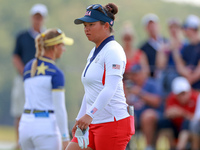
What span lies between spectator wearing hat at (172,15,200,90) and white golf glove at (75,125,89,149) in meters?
5.64

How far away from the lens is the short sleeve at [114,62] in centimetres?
450

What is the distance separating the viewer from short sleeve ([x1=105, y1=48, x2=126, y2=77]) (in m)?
4.50

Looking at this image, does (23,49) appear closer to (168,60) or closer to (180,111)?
(168,60)

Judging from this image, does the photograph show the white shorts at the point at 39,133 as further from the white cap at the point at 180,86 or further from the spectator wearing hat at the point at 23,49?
the white cap at the point at 180,86

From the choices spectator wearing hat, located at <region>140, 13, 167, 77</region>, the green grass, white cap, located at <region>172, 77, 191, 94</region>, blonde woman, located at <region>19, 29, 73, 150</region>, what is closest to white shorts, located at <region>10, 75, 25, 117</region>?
the green grass

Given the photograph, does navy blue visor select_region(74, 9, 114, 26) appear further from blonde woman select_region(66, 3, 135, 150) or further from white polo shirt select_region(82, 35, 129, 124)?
white polo shirt select_region(82, 35, 129, 124)

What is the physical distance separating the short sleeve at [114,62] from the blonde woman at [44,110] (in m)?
1.15

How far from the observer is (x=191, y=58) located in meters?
9.99

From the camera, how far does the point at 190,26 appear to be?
995 centimetres

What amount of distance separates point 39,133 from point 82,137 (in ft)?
3.88

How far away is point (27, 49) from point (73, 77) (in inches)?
77.6

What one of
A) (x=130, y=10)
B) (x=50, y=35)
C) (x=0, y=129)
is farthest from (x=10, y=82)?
(x=50, y=35)

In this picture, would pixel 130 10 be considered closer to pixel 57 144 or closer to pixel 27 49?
pixel 27 49

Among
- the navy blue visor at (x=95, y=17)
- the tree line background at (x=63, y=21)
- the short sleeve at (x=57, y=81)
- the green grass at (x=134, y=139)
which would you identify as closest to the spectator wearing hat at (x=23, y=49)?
the green grass at (x=134, y=139)
